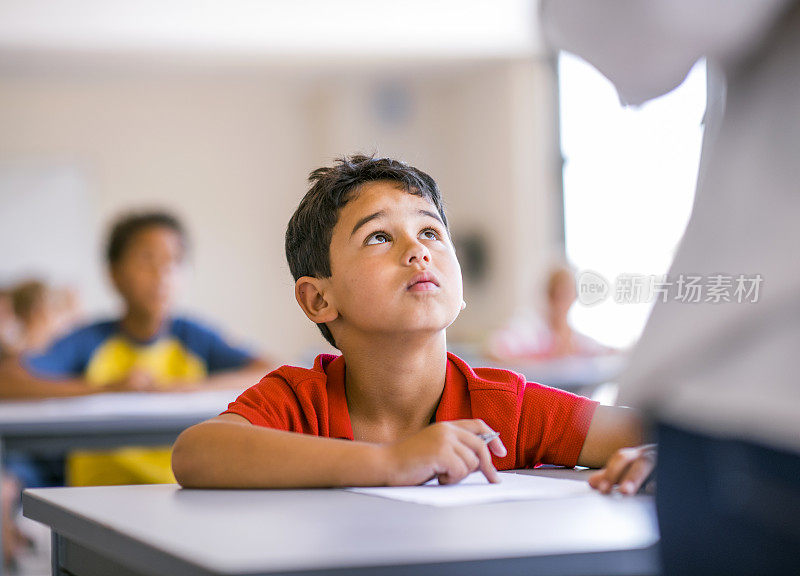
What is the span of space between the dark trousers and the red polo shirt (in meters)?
0.66

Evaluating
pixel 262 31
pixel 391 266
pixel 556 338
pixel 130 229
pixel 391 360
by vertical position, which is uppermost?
pixel 262 31

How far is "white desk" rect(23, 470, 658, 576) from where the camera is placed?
69 cm

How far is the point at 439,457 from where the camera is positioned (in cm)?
104

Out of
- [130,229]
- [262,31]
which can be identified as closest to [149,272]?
[130,229]

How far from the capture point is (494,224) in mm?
8734

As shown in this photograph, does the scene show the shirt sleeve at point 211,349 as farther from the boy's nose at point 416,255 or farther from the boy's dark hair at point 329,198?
the boy's nose at point 416,255

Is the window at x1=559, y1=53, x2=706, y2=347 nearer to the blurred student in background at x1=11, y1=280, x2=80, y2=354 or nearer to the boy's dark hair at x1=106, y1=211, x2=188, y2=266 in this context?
the boy's dark hair at x1=106, y1=211, x2=188, y2=266

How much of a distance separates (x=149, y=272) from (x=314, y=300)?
6.71 feet

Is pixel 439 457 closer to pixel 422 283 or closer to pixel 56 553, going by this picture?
pixel 422 283

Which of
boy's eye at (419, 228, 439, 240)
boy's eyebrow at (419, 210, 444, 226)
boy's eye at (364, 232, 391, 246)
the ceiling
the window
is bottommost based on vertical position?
boy's eye at (364, 232, 391, 246)

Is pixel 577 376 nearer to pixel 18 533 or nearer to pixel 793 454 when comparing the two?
pixel 18 533

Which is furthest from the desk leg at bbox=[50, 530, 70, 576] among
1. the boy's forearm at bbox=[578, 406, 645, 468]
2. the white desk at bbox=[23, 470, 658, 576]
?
the boy's forearm at bbox=[578, 406, 645, 468]

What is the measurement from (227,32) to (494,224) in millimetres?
2729

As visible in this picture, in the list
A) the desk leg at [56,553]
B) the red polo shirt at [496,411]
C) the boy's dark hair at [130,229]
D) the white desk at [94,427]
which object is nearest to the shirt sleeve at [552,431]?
the red polo shirt at [496,411]
